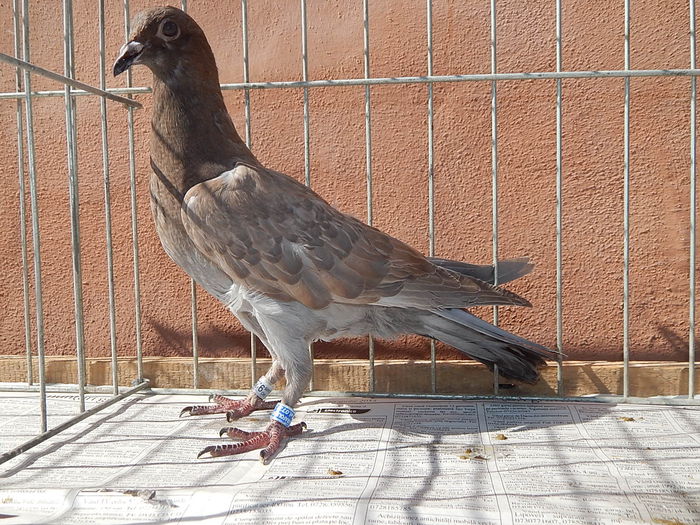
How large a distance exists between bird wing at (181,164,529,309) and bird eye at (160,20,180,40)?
18.7 inches

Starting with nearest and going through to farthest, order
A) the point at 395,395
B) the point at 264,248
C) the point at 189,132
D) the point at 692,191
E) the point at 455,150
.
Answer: the point at 264,248 < the point at 189,132 < the point at 692,191 < the point at 395,395 < the point at 455,150

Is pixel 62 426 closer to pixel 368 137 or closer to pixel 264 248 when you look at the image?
pixel 264 248

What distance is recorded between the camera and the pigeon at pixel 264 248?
1732mm

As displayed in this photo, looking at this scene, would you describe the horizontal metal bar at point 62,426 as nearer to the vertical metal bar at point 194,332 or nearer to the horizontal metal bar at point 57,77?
the vertical metal bar at point 194,332

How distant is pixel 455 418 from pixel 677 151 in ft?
4.35

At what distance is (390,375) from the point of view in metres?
2.40

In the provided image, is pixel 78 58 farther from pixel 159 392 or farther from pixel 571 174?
pixel 571 174

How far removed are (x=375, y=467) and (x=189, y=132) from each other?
112cm

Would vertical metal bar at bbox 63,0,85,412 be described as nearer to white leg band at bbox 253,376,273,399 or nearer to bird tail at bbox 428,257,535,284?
white leg band at bbox 253,376,273,399

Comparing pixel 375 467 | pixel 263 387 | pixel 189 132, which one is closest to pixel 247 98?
pixel 189 132

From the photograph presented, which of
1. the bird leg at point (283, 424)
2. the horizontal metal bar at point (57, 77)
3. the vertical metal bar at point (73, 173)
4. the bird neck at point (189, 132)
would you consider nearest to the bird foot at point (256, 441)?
the bird leg at point (283, 424)

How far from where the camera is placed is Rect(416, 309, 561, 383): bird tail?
197cm

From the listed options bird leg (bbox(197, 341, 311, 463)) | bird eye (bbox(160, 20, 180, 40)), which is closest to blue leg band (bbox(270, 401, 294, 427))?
bird leg (bbox(197, 341, 311, 463))

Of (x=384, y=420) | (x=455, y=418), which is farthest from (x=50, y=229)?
(x=455, y=418)
